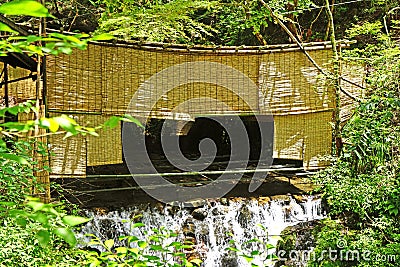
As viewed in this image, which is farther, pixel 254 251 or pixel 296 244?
pixel 296 244

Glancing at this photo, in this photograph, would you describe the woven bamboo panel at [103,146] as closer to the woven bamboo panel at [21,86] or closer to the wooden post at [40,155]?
the woven bamboo panel at [21,86]

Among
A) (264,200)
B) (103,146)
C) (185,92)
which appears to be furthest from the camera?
(264,200)

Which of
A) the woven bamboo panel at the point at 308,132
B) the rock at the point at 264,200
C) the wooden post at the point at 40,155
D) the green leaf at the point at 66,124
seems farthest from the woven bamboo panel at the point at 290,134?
the green leaf at the point at 66,124

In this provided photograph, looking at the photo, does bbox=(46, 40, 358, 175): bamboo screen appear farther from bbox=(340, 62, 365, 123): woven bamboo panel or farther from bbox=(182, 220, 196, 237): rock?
bbox=(182, 220, 196, 237): rock

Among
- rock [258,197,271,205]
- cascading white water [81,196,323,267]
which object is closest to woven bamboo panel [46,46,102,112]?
cascading white water [81,196,323,267]

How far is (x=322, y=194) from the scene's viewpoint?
23.8 ft

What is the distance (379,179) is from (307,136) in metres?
1.64

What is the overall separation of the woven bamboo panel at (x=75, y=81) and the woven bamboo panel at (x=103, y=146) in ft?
0.67

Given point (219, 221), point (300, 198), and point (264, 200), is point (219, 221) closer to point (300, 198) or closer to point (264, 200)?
point (264, 200)

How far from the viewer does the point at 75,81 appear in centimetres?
572

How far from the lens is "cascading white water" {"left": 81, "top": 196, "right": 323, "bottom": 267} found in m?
6.47

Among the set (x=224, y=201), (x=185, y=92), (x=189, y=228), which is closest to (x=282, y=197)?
(x=224, y=201)

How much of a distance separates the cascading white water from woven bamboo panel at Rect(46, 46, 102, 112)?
181 centimetres

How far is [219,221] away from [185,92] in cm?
227
